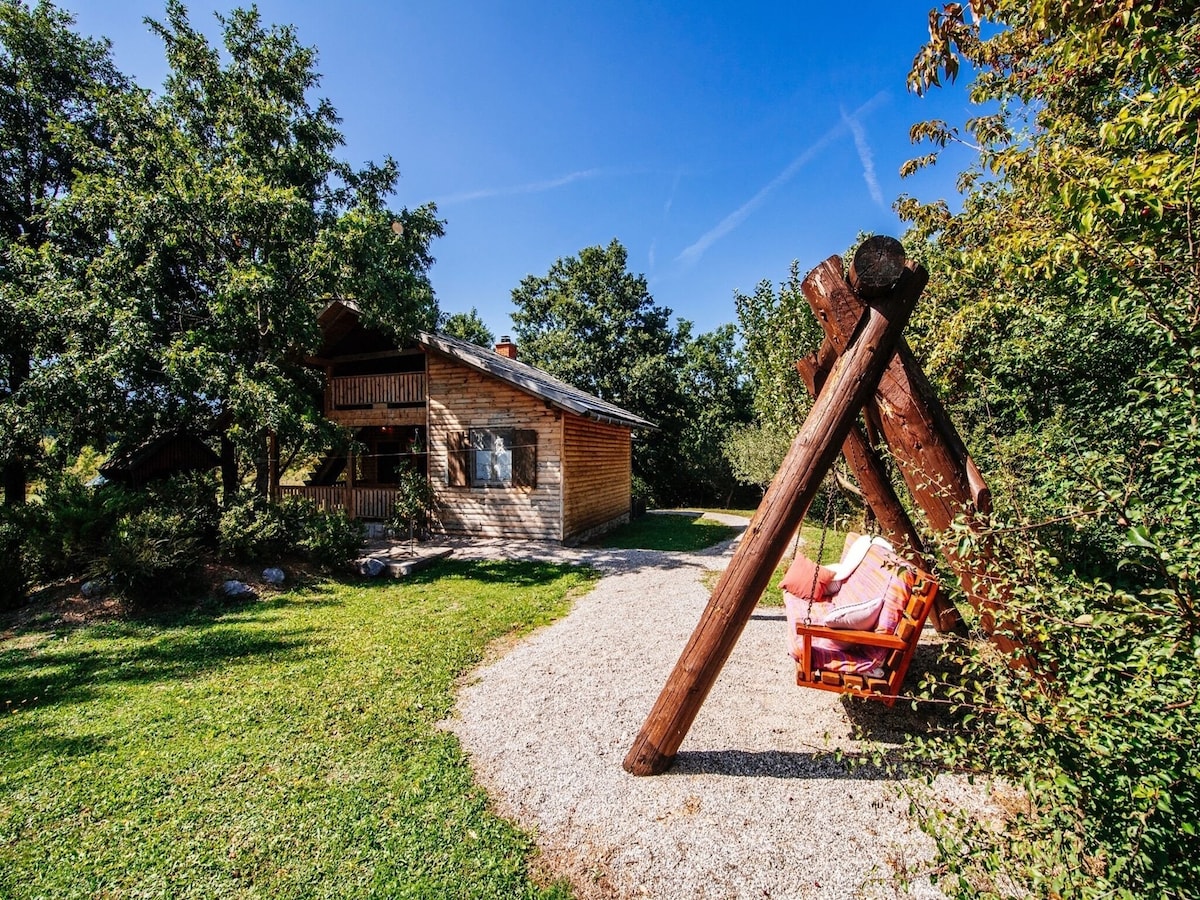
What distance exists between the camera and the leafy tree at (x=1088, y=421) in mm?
1513

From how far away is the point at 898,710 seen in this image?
12.8 feet

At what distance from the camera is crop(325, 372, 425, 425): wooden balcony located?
12.9m

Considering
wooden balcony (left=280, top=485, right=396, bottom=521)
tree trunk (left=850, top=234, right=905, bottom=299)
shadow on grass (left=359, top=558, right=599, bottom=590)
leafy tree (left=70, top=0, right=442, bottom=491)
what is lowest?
shadow on grass (left=359, top=558, right=599, bottom=590)

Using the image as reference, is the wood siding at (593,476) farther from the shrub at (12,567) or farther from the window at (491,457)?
the shrub at (12,567)

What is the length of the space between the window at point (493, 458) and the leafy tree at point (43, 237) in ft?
21.7

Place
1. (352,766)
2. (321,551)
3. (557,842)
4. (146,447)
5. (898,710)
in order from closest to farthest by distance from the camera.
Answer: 1. (557,842)
2. (352,766)
3. (898,710)
4. (321,551)
5. (146,447)

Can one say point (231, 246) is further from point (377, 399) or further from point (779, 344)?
point (779, 344)

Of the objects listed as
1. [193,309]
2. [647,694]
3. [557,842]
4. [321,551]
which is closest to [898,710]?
[647,694]

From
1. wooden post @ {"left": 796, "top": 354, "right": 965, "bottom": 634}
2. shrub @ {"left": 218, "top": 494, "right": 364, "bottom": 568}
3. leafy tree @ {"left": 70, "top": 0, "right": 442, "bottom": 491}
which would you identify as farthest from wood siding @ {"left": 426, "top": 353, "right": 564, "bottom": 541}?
wooden post @ {"left": 796, "top": 354, "right": 965, "bottom": 634}

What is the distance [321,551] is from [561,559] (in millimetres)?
4452

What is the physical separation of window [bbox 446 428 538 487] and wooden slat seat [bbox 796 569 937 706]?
8.91 metres

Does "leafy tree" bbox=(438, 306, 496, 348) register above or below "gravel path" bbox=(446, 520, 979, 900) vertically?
above

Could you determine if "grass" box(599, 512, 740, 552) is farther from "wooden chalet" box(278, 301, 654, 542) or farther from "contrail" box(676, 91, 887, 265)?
"contrail" box(676, 91, 887, 265)

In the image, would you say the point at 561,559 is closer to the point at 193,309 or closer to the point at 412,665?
the point at 412,665
